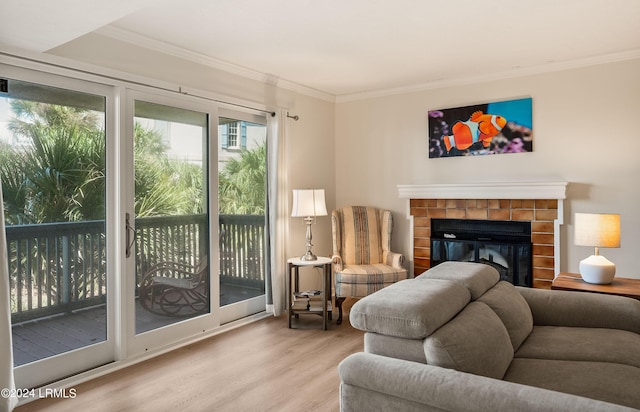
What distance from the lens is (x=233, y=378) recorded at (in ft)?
9.76

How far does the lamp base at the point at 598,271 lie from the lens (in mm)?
3225

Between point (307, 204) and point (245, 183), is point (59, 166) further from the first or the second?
point (307, 204)

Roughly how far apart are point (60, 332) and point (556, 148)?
14.4ft

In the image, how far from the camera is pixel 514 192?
4.28m

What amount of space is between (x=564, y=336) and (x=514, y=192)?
7.01 ft

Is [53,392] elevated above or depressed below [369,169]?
below

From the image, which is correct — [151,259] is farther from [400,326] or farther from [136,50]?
[400,326]

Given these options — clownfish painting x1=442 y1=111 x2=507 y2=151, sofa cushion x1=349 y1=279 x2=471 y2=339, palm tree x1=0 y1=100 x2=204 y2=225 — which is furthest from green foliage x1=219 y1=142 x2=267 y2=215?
sofa cushion x1=349 y1=279 x2=471 y2=339

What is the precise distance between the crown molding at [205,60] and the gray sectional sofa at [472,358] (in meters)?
2.60

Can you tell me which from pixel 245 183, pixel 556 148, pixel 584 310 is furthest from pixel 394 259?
pixel 584 310

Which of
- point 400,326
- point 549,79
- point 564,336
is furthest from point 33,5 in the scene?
point 549,79

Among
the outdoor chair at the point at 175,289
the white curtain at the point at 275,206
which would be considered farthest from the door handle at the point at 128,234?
the white curtain at the point at 275,206

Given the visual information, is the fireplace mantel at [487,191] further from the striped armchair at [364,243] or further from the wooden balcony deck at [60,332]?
the wooden balcony deck at [60,332]

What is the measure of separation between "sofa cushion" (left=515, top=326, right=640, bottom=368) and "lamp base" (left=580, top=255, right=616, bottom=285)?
2.83 feet
